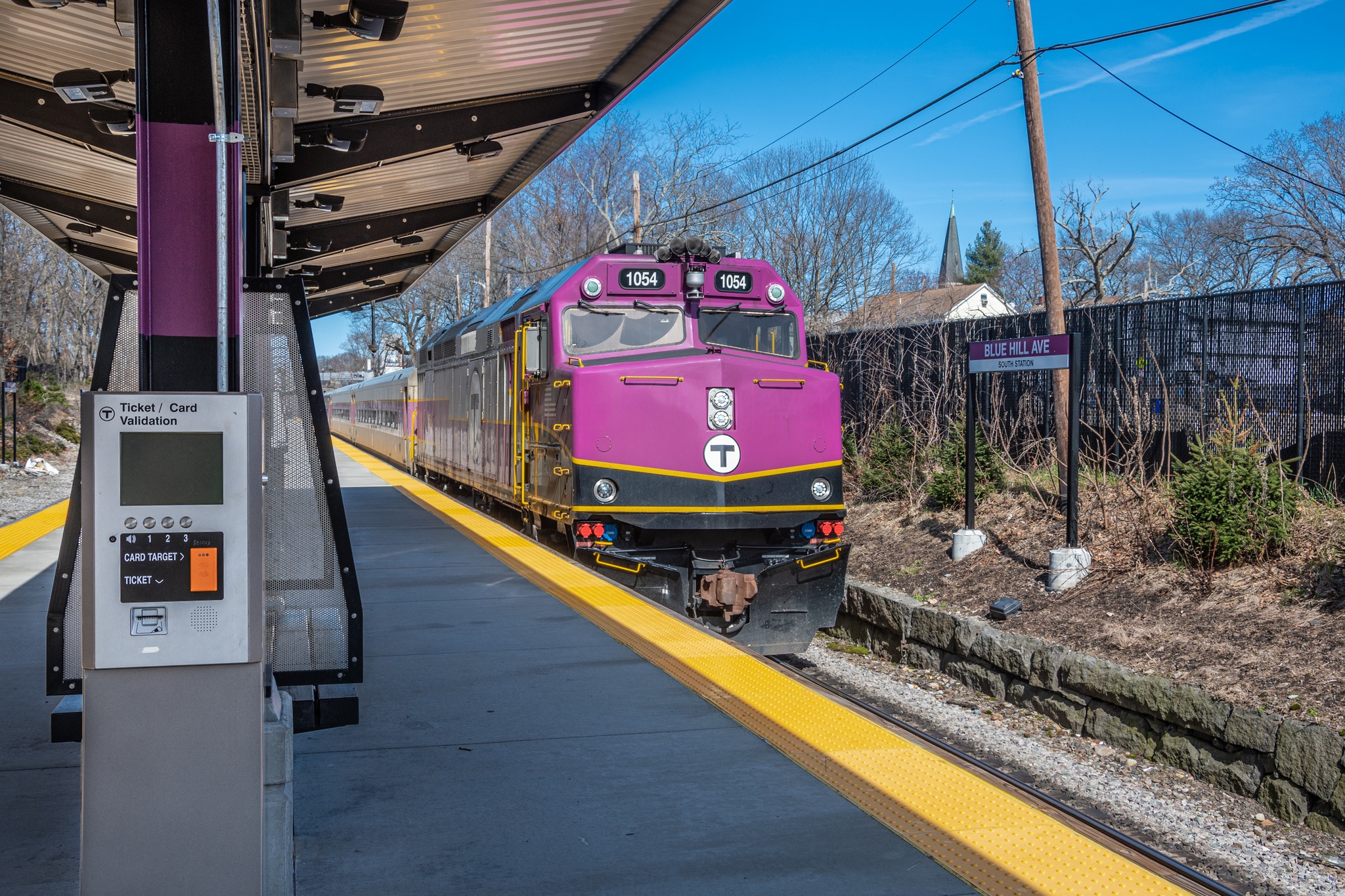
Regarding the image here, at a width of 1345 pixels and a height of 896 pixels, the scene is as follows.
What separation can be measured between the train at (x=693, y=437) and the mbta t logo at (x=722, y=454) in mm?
12

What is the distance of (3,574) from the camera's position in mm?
9945

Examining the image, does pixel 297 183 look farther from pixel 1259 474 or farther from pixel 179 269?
pixel 1259 474

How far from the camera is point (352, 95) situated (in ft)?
22.6

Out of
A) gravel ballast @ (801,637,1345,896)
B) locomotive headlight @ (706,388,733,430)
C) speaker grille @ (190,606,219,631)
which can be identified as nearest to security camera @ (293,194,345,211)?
locomotive headlight @ (706,388,733,430)

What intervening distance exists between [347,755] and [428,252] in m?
9.97

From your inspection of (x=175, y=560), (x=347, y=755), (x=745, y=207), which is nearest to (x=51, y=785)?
(x=347, y=755)

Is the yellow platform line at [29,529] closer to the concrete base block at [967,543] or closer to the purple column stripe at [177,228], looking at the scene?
the purple column stripe at [177,228]

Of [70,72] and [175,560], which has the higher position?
[70,72]

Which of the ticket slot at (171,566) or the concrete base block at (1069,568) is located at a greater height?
the ticket slot at (171,566)

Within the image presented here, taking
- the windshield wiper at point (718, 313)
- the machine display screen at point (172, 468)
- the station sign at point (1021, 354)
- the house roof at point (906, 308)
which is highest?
the house roof at point (906, 308)

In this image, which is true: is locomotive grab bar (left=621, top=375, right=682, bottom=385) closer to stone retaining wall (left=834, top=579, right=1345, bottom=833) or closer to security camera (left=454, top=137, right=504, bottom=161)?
security camera (left=454, top=137, right=504, bottom=161)

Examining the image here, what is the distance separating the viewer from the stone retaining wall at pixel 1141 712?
6.57 meters

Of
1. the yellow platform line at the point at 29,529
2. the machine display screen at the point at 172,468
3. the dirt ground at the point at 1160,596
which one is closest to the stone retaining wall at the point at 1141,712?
the dirt ground at the point at 1160,596

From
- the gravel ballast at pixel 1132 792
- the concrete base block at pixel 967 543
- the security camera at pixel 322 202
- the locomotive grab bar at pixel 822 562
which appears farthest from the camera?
the concrete base block at pixel 967 543
